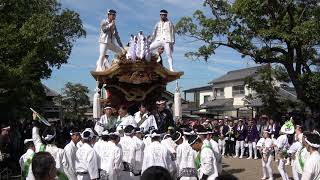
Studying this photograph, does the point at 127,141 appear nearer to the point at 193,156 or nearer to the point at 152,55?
the point at 193,156

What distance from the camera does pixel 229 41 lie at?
17.8 m

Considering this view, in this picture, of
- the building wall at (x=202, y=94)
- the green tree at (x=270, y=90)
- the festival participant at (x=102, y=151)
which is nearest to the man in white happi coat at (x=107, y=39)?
the festival participant at (x=102, y=151)

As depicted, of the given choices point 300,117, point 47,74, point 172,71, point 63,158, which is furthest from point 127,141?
point 47,74

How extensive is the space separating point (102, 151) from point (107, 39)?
618 centimetres

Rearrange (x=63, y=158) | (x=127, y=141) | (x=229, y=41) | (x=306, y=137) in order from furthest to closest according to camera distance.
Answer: (x=229, y=41), (x=127, y=141), (x=63, y=158), (x=306, y=137)

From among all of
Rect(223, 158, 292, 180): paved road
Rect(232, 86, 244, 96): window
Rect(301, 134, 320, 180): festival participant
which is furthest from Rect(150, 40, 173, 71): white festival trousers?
Rect(232, 86, 244, 96): window

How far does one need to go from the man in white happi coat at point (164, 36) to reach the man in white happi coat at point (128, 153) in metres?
4.32

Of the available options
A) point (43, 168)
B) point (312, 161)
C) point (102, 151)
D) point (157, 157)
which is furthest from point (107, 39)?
point (43, 168)

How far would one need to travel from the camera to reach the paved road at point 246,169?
44.7ft

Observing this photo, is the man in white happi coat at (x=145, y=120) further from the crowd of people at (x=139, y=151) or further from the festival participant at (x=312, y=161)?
the festival participant at (x=312, y=161)

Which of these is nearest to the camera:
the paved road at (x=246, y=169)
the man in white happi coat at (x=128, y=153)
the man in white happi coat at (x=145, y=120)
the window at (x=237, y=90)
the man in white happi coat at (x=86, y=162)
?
the man in white happi coat at (x=86, y=162)

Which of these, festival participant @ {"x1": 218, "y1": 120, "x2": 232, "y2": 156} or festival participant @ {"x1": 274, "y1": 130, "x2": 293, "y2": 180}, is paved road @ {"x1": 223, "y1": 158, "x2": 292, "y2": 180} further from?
festival participant @ {"x1": 218, "y1": 120, "x2": 232, "y2": 156}

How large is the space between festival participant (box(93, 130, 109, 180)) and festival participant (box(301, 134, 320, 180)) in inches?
151

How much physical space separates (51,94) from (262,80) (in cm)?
2290
